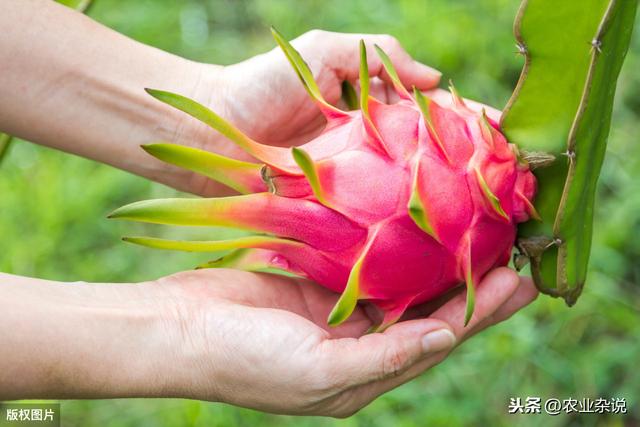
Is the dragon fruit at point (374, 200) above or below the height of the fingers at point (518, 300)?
above

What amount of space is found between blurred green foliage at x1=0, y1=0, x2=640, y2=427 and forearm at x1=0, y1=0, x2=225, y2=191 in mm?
590

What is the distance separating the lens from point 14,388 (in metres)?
0.93

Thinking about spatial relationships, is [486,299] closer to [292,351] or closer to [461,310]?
[461,310]

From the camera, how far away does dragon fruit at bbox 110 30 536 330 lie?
36.4 inches

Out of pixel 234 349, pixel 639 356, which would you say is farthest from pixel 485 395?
pixel 234 349

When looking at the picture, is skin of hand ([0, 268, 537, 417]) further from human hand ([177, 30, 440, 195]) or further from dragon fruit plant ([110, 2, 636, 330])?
human hand ([177, 30, 440, 195])

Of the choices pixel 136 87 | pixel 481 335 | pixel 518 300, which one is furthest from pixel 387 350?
pixel 481 335

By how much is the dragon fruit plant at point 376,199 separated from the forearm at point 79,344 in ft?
0.33

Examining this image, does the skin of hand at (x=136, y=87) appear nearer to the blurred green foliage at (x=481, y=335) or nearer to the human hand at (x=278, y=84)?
the human hand at (x=278, y=84)

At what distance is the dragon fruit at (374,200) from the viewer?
92 centimetres

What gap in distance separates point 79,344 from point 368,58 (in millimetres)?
640

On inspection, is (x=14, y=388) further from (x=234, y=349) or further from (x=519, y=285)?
(x=519, y=285)

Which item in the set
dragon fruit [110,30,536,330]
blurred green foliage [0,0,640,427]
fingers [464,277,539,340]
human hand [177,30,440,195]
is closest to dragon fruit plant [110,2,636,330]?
dragon fruit [110,30,536,330]

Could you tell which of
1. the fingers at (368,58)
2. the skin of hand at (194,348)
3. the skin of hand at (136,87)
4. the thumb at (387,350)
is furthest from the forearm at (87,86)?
the thumb at (387,350)
